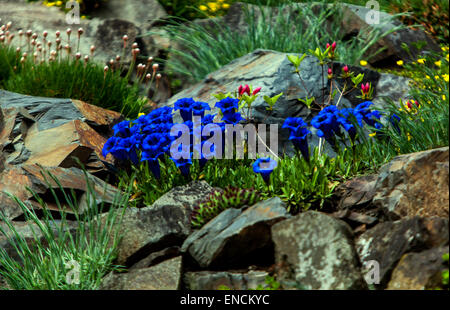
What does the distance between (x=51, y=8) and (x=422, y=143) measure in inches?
274

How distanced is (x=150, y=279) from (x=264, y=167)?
1.16 metres

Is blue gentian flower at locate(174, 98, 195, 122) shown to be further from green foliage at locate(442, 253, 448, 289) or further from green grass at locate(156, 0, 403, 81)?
green grass at locate(156, 0, 403, 81)

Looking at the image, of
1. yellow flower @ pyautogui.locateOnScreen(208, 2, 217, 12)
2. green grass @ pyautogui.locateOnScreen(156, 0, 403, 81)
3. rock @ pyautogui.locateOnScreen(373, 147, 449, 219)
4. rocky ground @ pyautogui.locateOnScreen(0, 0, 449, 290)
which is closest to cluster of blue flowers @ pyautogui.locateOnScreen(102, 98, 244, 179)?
rocky ground @ pyautogui.locateOnScreen(0, 0, 449, 290)

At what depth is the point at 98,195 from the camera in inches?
179

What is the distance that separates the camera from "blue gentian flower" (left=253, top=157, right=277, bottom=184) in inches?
161

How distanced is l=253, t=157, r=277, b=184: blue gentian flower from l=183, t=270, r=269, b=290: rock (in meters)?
0.78

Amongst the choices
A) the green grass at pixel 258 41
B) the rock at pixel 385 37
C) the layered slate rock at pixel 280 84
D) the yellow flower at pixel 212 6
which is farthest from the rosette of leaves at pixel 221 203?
the yellow flower at pixel 212 6

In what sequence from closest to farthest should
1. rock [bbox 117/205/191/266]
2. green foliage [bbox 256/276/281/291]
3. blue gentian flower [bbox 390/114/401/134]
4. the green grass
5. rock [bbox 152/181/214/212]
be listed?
green foliage [bbox 256/276/281/291] < rock [bbox 117/205/191/266] < rock [bbox 152/181/214/212] < blue gentian flower [bbox 390/114/401/134] < the green grass

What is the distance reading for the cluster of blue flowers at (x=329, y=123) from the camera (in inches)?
163

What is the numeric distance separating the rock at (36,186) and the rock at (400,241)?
208 centimetres

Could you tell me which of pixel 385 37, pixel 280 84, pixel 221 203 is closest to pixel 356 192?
Result: pixel 221 203

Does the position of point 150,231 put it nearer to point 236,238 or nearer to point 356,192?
point 236,238

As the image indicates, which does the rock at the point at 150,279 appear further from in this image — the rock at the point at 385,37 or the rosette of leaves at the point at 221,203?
the rock at the point at 385,37

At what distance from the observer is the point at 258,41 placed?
755 cm
